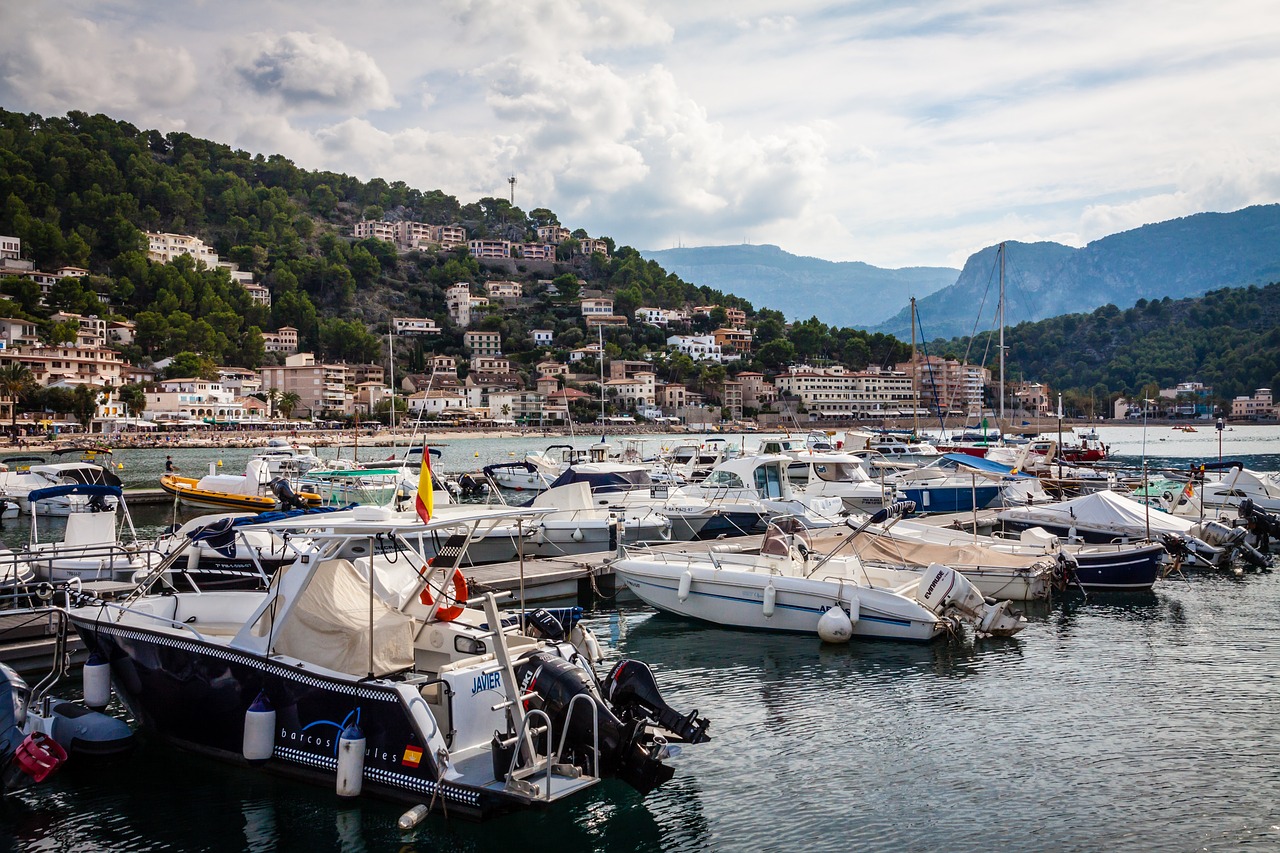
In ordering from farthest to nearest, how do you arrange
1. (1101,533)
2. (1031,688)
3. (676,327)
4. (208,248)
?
(676,327) < (208,248) < (1101,533) < (1031,688)

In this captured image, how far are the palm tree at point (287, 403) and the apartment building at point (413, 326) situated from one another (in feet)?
129

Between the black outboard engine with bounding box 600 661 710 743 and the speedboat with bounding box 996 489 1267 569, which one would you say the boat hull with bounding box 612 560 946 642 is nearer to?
the black outboard engine with bounding box 600 661 710 743

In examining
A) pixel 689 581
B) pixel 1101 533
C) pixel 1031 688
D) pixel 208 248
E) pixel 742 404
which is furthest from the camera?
pixel 208 248

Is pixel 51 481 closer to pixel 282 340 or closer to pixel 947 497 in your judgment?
pixel 947 497

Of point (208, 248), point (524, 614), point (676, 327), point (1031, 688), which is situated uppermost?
point (208, 248)

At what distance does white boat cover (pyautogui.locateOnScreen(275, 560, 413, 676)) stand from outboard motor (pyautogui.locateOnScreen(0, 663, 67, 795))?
255 centimetres

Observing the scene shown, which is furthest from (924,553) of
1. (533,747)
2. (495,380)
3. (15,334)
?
(495,380)

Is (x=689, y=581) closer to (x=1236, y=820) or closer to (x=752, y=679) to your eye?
(x=752, y=679)

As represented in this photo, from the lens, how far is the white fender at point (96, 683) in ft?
35.0

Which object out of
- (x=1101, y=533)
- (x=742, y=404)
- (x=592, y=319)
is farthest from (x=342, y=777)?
(x=592, y=319)

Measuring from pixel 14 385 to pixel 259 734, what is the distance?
93.0 m

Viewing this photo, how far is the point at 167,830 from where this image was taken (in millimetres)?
8844

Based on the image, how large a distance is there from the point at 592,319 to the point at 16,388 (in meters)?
101

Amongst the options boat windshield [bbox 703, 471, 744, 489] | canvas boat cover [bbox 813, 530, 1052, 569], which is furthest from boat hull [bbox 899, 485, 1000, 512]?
canvas boat cover [bbox 813, 530, 1052, 569]
